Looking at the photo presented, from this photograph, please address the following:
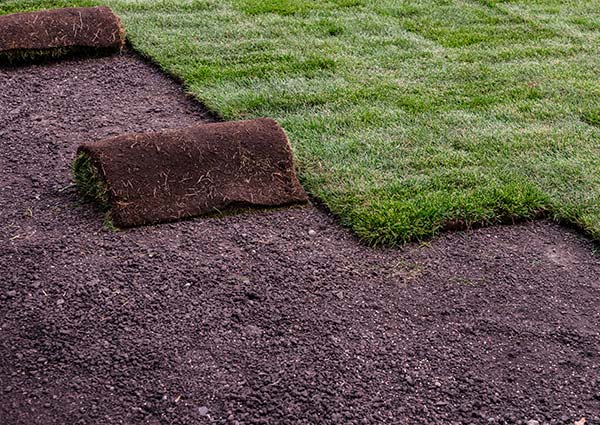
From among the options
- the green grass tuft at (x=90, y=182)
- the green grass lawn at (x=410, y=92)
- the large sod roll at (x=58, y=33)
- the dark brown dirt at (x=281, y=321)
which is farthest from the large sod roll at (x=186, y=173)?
the large sod roll at (x=58, y=33)

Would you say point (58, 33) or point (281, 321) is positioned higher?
point (58, 33)

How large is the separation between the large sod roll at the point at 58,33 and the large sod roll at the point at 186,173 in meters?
2.26

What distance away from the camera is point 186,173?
4.66 meters

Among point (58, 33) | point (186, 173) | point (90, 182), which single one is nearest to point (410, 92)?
point (186, 173)

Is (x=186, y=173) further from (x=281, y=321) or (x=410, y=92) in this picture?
(x=410, y=92)

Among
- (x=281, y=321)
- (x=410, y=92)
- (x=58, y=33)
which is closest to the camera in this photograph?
(x=281, y=321)

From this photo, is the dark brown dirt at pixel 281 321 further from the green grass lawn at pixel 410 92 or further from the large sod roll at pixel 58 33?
the large sod roll at pixel 58 33

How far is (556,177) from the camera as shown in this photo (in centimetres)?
508

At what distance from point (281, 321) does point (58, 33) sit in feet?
12.7

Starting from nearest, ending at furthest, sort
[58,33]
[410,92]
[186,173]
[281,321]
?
[281,321]
[186,173]
[410,92]
[58,33]

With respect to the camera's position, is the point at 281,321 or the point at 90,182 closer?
the point at 281,321

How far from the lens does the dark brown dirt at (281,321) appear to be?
11.0ft

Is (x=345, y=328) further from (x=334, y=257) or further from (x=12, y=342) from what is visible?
(x=12, y=342)

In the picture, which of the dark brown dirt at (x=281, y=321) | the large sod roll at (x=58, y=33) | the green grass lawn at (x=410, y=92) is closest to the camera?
the dark brown dirt at (x=281, y=321)
